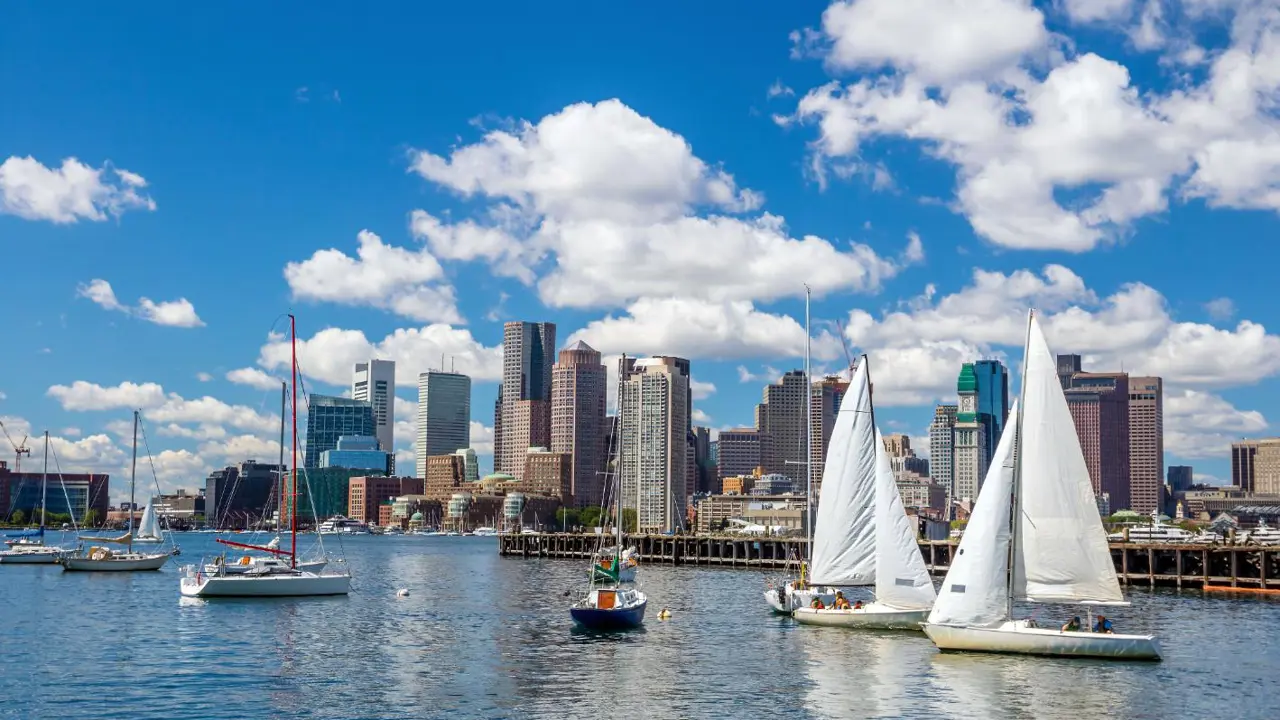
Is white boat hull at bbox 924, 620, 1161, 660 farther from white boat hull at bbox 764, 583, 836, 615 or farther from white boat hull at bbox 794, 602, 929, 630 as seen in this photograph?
white boat hull at bbox 764, 583, 836, 615

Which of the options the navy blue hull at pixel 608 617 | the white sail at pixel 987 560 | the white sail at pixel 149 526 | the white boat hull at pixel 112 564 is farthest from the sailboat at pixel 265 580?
the white sail at pixel 149 526

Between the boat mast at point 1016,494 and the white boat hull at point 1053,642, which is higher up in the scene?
the boat mast at point 1016,494

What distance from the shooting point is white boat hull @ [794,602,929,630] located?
63.2 metres

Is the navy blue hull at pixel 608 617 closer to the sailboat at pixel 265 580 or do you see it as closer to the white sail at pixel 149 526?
the sailboat at pixel 265 580

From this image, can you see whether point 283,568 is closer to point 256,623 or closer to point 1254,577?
point 256,623

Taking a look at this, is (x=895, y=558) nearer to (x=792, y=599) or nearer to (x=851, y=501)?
(x=851, y=501)

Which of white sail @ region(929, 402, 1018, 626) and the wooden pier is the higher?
white sail @ region(929, 402, 1018, 626)

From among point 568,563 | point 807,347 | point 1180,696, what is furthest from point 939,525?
point 1180,696

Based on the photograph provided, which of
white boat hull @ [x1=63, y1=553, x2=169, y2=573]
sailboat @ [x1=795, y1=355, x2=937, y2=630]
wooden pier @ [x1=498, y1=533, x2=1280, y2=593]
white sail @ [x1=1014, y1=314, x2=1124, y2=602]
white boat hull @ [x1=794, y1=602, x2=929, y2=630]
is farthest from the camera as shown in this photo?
white boat hull @ [x1=63, y1=553, x2=169, y2=573]

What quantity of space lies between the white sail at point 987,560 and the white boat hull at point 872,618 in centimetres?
937

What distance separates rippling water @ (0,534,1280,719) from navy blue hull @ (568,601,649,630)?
1.25 m

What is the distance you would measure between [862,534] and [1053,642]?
1488cm

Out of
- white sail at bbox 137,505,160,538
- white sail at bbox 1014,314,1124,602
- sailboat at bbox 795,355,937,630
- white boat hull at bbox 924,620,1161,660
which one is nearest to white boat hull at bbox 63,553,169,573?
white sail at bbox 137,505,160,538

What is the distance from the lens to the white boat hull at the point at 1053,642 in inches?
2050
